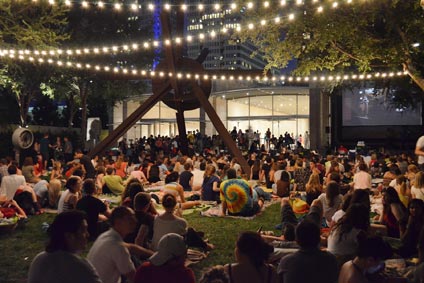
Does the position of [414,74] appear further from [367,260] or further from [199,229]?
[367,260]

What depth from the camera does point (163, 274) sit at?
370 cm

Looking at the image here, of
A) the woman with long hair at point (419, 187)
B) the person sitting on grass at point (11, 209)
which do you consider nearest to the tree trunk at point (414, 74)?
the woman with long hair at point (419, 187)

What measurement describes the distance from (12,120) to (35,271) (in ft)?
97.2

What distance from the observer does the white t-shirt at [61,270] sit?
127 inches

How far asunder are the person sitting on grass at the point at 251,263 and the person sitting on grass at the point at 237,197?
6494 mm

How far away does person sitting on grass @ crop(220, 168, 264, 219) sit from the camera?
33.8ft

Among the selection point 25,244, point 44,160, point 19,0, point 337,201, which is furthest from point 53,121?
point 337,201

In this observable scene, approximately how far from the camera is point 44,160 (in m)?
22.5

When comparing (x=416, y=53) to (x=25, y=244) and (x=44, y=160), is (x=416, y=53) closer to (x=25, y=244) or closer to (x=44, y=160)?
(x=25, y=244)

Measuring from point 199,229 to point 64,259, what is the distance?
618 cm

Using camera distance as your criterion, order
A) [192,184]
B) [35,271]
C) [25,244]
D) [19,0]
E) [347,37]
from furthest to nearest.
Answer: [347,37]
[192,184]
[19,0]
[25,244]
[35,271]

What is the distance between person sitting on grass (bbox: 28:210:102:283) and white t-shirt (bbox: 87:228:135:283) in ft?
2.20

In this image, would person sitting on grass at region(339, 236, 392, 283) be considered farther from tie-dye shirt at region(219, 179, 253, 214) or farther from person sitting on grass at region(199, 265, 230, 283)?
tie-dye shirt at region(219, 179, 253, 214)

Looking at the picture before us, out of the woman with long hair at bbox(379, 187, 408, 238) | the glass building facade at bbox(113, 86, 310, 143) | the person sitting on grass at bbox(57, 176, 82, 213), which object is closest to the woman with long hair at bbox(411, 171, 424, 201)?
the woman with long hair at bbox(379, 187, 408, 238)
